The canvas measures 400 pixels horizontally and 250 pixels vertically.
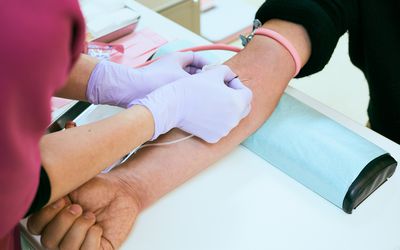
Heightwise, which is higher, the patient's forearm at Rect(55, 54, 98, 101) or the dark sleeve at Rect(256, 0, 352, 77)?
the dark sleeve at Rect(256, 0, 352, 77)

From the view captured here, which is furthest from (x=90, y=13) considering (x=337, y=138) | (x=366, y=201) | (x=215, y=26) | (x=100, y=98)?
(x=215, y=26)

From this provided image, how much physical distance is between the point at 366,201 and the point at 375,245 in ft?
0.30

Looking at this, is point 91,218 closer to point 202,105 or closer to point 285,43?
point 202,105

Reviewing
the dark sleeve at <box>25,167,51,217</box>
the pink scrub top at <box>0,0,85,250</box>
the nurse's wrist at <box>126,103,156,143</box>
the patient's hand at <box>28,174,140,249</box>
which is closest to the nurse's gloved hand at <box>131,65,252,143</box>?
the nurse's wrist at <box>126,103,156,143</box>

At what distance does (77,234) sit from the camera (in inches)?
25.7

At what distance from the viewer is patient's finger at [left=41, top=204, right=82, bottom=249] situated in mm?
651

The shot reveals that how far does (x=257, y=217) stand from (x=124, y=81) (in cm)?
42

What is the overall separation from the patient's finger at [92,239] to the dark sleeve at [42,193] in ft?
0.32

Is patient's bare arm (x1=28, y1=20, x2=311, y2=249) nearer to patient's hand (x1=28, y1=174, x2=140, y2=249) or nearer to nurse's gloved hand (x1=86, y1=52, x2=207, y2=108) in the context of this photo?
patient's hand (x1=28, y1=174, x2=140, y2=249)

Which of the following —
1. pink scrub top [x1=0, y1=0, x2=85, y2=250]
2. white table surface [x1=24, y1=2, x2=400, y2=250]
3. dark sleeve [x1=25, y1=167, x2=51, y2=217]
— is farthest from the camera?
white table surface [x1=24, y1=2, x2=400, y2=250]

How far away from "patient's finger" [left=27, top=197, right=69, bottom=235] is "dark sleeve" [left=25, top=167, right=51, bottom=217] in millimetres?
56

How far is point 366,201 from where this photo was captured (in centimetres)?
77

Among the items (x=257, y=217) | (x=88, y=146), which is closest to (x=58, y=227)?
(x=88, y=146)

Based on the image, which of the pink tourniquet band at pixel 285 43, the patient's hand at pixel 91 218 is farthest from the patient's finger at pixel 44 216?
the pink tourniquet band at pixel 285 43
